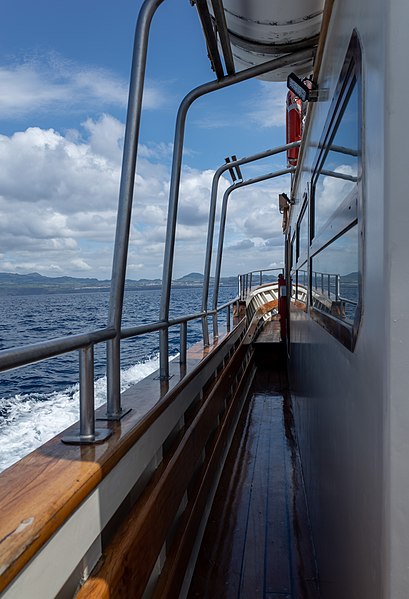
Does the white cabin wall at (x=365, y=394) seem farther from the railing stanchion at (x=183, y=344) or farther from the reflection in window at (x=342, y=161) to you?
the railing stanchion at (x=183, y=344)

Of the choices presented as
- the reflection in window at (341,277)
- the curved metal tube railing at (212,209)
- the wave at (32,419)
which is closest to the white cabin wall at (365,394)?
the reflection in window at (341,277)

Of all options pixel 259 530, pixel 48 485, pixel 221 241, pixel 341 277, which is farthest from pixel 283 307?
pixel 48 485

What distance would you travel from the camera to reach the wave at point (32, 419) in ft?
12.9

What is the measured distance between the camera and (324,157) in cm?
197

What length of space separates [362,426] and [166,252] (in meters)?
1.72

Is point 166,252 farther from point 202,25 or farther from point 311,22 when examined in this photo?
point 311,22

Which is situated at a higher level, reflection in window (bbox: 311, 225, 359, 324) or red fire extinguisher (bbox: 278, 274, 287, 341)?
reflection in window (bbox: 311, 225, 359, 324)

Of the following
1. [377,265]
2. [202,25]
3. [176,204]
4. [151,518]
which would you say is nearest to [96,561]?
[151,518]

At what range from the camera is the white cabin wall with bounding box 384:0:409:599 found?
795 mm

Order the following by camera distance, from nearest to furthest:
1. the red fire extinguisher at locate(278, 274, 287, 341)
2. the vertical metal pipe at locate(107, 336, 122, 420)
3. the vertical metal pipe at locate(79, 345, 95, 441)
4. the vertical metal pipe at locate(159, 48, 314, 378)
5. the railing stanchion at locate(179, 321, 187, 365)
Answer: the vertical metal pipe at locate(79, 345, 95, 441)
the vertical metal pipe at locate(107, 336, 122, 420)
the vertical metal pipe at locate(159, 48, 314, 378)
the railing stanchion at locate(179, 321, 187, 365)
the red fire extinguisher at locate(278, 274, 287, 341)

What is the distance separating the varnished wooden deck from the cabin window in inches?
47.3

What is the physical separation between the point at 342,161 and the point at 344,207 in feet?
0.50

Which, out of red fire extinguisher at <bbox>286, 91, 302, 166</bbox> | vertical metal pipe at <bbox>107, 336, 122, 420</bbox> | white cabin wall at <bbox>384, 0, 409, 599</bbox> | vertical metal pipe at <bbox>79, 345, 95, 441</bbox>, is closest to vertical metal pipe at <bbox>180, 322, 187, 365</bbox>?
vertical metal pipe at <bbox>107, 336, 122, 420</bbox>

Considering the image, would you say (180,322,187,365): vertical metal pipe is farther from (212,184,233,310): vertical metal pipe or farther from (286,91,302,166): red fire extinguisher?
(286,91,302,166): red fire extinguisher
